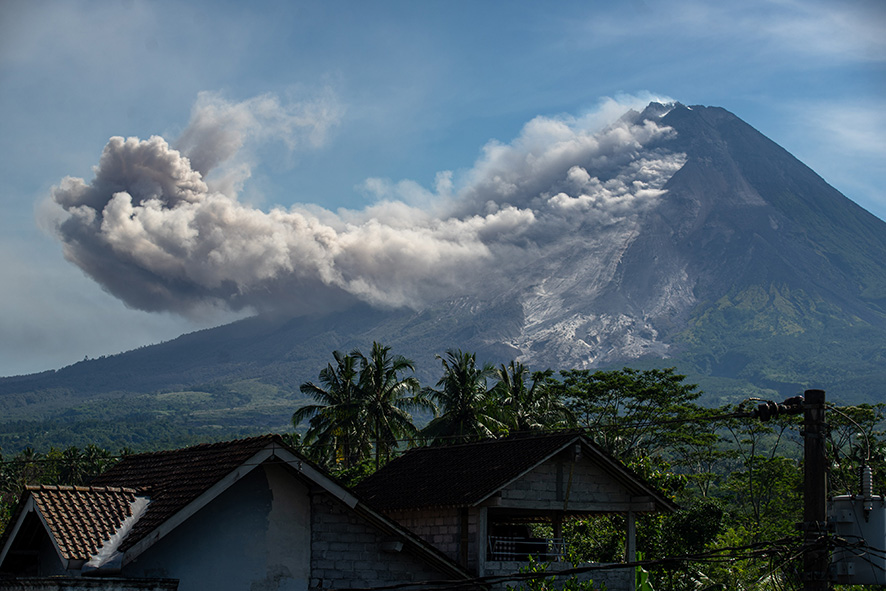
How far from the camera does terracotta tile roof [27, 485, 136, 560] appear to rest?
17766 millimetres

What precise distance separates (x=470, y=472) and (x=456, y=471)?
0.89m

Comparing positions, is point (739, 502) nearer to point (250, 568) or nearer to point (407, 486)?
point (407, 486)

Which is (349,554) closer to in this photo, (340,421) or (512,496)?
(512,496)

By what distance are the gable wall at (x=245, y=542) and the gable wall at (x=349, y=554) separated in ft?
0.82

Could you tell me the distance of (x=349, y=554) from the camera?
20672mm

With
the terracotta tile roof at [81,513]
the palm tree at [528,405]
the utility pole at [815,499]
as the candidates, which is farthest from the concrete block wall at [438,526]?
the palm tree at [528,405]

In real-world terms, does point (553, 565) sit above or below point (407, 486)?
below

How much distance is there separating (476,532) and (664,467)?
21.5m

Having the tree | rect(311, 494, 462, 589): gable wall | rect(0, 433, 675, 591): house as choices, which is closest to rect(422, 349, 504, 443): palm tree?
the tree

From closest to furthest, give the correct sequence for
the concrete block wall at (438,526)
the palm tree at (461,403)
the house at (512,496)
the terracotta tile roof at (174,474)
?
1. the terracotta tile roof at (174,474)
2. the house at (512,496)
3. the concrete block wall at (438,526)
4. the palm tree at (461,403)

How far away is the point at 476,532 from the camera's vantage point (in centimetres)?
2572

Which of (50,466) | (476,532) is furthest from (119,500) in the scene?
(50,466)

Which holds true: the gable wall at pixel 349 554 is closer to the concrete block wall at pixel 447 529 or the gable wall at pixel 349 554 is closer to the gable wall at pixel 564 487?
the concrete block wall at pixel 447 529

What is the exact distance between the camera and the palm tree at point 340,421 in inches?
2625
